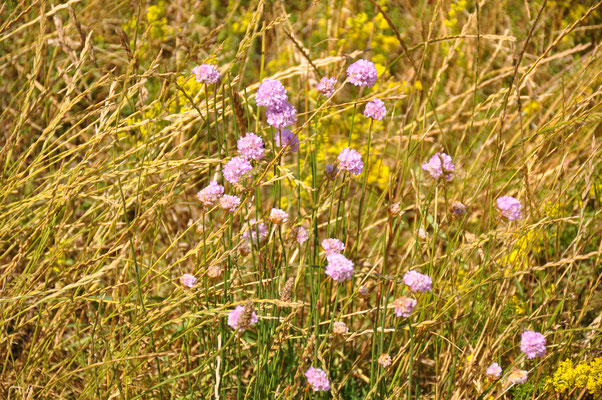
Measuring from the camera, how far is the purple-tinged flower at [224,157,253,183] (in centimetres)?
135

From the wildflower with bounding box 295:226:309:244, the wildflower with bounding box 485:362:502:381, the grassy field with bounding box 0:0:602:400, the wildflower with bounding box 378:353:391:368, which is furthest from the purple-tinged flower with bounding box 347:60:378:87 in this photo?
the wildflower with bounding box 485:362:502:381

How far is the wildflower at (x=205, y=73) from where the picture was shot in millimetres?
1408

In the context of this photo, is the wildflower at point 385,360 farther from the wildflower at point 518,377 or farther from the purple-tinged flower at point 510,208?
the purple-tinged flower at point 510,208

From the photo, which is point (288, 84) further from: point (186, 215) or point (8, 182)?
point (8, 182)

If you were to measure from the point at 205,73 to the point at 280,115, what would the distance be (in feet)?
0.78

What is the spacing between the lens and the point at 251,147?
52.7 inches

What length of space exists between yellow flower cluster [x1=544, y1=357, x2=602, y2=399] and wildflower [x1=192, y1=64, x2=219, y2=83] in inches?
46.3

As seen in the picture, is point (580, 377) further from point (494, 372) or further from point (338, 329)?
point (338, 329)

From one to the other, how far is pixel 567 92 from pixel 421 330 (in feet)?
6.36

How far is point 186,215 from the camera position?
2.73 metres

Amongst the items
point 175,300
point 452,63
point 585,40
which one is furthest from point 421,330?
point 585,40

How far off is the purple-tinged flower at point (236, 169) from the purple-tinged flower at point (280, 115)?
0.11 m

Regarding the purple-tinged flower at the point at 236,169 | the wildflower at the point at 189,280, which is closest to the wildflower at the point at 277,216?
the purple-tinged flower at the point at 236,169

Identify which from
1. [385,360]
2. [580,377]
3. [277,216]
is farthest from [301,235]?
[580,377]
